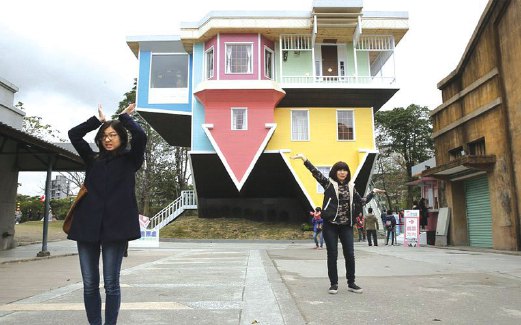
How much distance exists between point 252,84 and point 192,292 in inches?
727

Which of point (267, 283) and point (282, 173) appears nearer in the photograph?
point (267, 283)

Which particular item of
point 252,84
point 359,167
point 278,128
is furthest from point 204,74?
point 359,167

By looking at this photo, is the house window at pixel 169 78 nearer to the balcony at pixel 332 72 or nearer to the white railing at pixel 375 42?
the balcony at pixel 332 72

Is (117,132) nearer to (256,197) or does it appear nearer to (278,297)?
(278,297)

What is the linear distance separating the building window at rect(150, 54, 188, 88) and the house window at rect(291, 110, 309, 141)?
269 inches

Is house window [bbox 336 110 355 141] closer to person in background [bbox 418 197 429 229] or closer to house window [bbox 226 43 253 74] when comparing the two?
house window [bbox 226 43 253 74]

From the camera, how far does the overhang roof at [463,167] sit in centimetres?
1366

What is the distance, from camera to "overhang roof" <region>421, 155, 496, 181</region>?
538 inches

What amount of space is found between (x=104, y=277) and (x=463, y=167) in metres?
13.8

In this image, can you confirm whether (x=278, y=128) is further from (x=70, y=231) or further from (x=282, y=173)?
(x=70, y=231)

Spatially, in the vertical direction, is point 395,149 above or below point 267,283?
above

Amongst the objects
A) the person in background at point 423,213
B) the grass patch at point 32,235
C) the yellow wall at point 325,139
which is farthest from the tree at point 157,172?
the person in background at point 423,213

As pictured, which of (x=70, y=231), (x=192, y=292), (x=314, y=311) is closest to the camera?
(x=70, y=231)

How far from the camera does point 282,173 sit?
25.4 m
